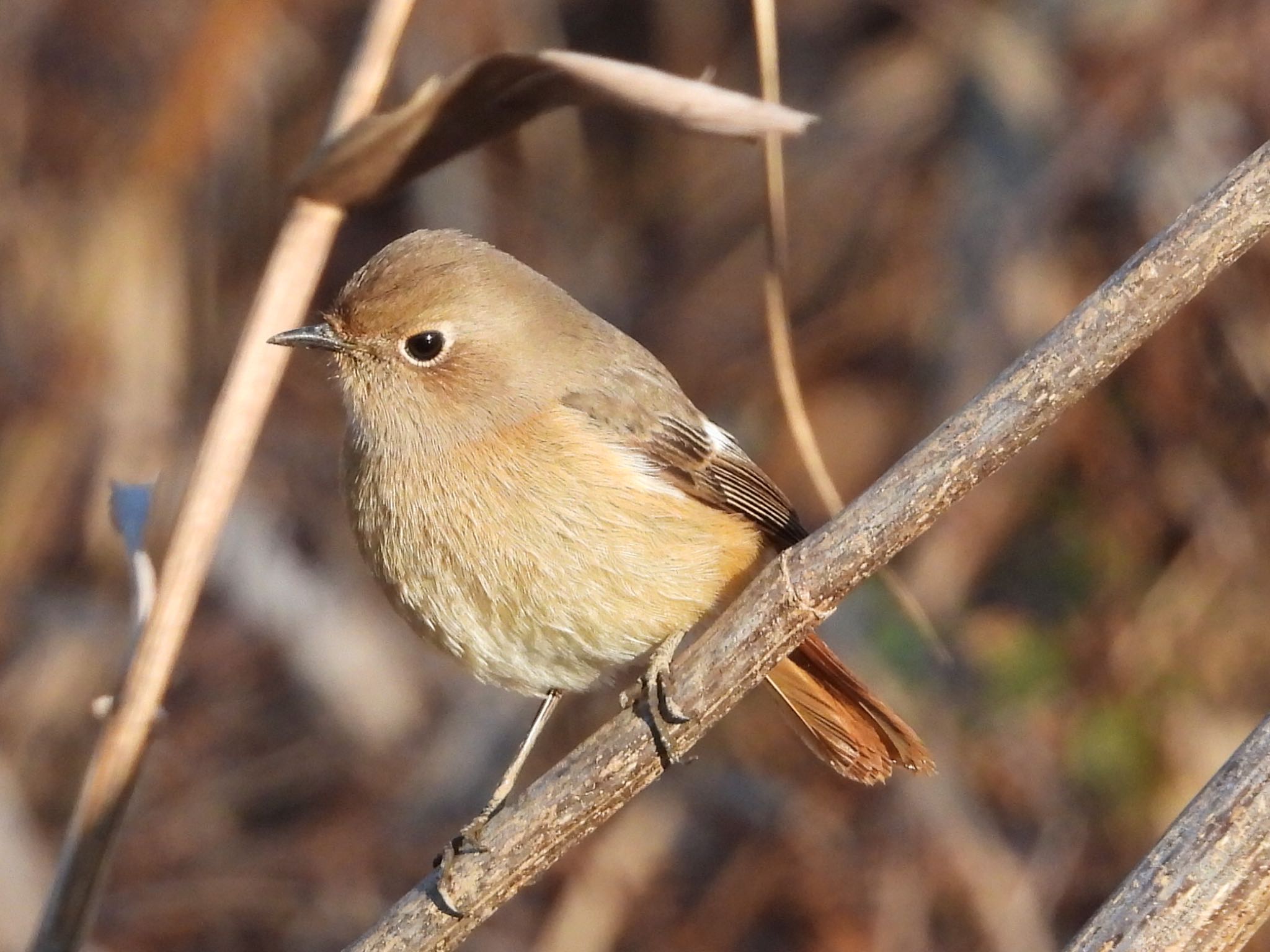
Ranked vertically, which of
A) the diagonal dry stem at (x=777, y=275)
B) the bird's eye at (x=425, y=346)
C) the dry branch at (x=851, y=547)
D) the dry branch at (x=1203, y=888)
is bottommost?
the dry branch at (x=1203, y=888)

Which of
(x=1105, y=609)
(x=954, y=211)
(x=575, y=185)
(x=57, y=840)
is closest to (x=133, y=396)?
(x=57, y=840)

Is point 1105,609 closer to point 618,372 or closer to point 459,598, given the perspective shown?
point 618,372

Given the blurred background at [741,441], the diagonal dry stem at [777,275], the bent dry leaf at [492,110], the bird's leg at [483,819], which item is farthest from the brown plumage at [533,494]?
the blurred background at [741,441]

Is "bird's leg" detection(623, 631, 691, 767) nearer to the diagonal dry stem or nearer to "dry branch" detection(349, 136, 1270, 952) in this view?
"dry branch" detection(349, 136, 1270, 952)

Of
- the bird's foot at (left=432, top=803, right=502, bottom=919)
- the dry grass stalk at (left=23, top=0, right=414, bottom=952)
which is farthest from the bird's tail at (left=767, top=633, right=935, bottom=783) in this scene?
the dry grass stalk at (left=23, top=0, right=414, bottom=952)

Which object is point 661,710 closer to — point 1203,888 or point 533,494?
point 533,494

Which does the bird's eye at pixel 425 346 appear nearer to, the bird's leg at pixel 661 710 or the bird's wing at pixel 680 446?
the bird's wing at pixel 680 446

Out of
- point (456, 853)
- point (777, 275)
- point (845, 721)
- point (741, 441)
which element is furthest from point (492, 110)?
point (741, 441)
